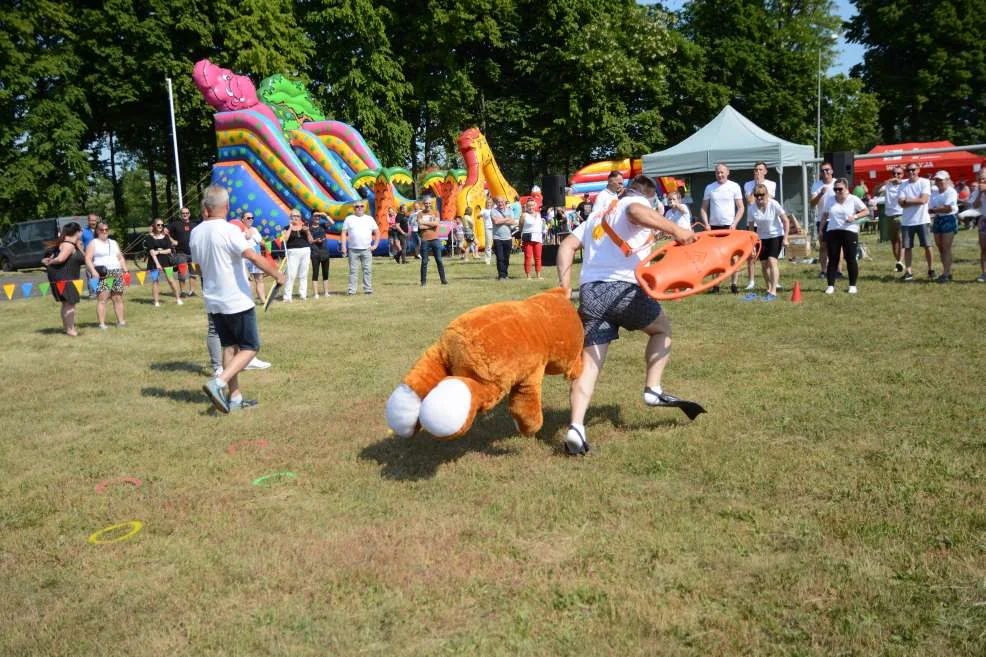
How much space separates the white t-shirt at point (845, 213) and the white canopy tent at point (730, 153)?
9948mm

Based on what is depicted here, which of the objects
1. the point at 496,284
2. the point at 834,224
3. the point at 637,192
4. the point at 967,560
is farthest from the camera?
the point at 496,284

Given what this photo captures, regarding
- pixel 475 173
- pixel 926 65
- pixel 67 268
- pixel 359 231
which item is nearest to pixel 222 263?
pixel 67 268

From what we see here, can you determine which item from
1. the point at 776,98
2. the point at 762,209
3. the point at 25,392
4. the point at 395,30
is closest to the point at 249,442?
the point at 25,392

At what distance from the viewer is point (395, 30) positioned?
41938 mm

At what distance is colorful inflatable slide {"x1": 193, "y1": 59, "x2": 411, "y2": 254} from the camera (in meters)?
26.8

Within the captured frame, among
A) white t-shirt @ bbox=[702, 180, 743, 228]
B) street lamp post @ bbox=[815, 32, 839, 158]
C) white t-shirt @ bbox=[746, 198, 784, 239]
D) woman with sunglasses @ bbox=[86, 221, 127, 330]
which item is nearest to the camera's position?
white t-shirt @ bbox=[746, 198, 784, 239]

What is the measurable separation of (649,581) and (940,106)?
175 ft

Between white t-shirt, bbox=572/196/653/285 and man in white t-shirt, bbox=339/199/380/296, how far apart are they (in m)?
11.0

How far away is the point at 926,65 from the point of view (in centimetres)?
4788

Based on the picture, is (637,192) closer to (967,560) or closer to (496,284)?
(967,560)

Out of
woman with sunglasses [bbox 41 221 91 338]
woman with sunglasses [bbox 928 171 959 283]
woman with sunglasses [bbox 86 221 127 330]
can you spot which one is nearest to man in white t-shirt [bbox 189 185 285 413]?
woman with sunglasses [bbox 41 221 91 338]

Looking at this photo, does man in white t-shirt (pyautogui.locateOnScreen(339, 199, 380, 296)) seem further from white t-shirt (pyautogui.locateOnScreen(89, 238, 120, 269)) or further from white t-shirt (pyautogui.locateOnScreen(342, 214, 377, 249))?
white t-shirt (pyautogui.locateOnScreen(89, 238, 120, 269))

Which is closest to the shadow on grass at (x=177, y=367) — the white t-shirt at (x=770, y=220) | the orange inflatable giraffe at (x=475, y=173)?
the white t-shirt at (x=770, y=220)

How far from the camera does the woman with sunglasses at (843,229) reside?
39.0 ft
